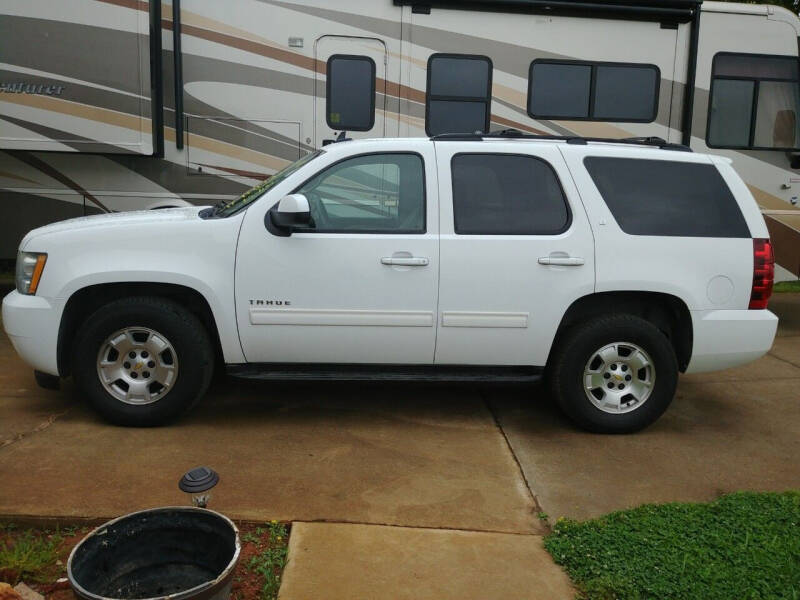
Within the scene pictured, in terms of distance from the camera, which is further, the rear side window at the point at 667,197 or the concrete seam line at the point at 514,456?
the rear side window at the point at 667,197

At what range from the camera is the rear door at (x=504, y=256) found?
4.71 metres

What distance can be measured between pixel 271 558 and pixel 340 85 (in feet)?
18.9

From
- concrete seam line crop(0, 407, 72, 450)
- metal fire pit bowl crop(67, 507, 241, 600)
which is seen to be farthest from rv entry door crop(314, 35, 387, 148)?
metal fire pit bowl crop(67, 507, 241, 600)

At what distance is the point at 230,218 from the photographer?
185 inches

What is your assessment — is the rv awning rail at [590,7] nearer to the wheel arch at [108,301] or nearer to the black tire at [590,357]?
the black tire at [590,357]

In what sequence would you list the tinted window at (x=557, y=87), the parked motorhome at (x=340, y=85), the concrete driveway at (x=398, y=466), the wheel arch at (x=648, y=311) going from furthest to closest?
the tinted window at (x=557, y=87) → the parked motorhome at (x=340, y=85) → the wheel arch at (x=648, y=311) → the concrete driveway at (x=398, y=466)

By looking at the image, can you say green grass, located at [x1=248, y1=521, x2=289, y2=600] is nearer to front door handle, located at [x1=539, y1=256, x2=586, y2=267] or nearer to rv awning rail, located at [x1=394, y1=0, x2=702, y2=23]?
front door handle, located at [x1=539, y1=256, x2=586, y2=267]

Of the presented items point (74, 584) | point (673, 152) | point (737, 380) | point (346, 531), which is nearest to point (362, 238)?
point (346, 531)

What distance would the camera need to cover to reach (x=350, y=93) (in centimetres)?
794

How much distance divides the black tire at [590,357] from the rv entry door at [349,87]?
13.1 feet

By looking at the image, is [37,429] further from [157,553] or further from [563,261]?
[563,261]

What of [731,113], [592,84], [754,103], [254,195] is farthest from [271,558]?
[754,103]

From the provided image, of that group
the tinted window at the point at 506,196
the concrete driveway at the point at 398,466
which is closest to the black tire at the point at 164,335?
the concrete driveway at the point at 398,466

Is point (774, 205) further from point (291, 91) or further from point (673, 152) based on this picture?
point (291, 91)
